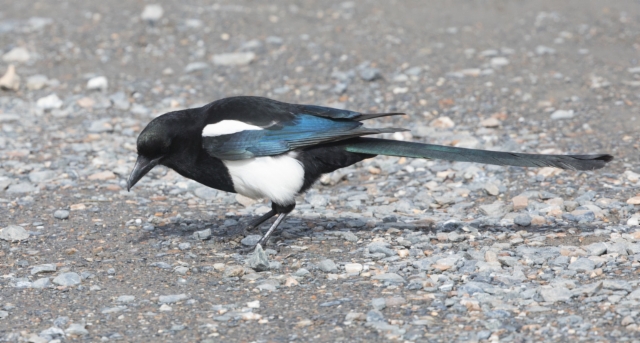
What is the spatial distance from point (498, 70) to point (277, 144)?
327 cm

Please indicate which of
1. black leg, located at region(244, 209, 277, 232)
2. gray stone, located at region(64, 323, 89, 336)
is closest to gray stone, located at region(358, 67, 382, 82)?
black leg, located at region(244, 209, 277, 232)

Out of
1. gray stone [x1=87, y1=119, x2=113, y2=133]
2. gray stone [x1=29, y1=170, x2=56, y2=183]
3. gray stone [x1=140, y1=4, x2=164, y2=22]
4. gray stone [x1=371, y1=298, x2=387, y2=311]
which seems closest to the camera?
gray stone [x1=371, y1=298, x2=387, y2=311]

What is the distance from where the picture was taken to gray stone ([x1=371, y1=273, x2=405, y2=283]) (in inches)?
150

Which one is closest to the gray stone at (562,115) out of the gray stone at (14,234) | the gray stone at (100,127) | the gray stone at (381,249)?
the gray stone at (381,249)

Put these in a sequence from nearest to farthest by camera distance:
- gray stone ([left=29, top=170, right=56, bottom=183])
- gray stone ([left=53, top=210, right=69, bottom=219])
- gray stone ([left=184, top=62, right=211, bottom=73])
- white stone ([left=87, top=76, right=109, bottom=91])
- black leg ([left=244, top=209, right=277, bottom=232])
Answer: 1. black leg ([left=244, top=209, right=277, bottom=232])
2. gray stone ([left=53, top=210, right=69, bottom=219])
3. gray stone ([left=29, top=170, right=56, bottom=183])
4. white stone ([left=87, top=76, right=109, bottom=91])
5. gray stone ([left=184, top=62, right=211, bottom=73])

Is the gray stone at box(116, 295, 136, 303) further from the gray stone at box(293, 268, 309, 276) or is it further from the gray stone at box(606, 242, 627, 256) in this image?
the gray stone at box(606, 242, 627, 256)

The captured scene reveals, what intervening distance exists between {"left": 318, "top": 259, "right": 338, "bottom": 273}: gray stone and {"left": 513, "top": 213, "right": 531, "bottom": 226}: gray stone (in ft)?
3.54

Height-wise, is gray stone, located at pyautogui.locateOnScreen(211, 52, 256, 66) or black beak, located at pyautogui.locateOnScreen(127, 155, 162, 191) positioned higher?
black beak, located at pyautogui.locateOnScreen(127, 155, 162, 191)

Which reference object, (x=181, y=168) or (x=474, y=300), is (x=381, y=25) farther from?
(x=474, y=300)

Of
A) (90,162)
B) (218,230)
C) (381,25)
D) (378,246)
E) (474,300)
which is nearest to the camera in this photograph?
(474,300)

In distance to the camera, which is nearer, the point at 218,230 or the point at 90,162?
the point at 218,230

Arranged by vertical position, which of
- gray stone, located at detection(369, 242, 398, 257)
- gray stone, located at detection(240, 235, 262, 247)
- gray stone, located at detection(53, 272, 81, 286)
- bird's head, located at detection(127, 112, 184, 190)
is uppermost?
bird's head, located at detection(127, 112, 184, 190)

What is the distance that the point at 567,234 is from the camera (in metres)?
4.34

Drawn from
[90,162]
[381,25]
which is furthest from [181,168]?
[381,25]
